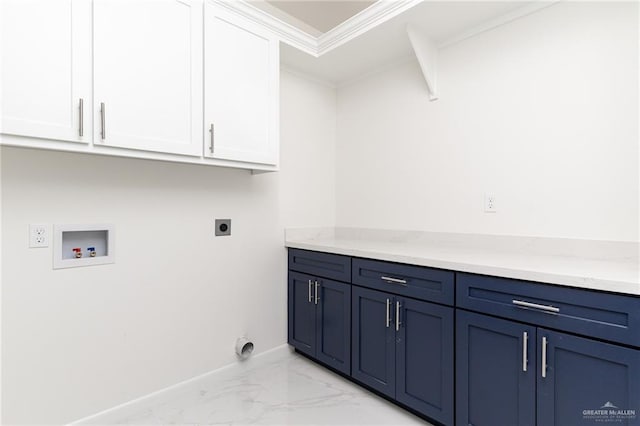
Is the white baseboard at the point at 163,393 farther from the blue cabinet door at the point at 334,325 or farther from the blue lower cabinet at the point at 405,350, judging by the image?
the blue lower cabinet at the point at 405,350

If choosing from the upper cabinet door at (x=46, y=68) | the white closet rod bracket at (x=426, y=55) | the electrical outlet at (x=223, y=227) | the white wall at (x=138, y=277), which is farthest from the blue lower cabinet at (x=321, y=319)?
the upper cabinet door at (x=46, y=68)

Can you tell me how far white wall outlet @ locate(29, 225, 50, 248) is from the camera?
5.02 ft

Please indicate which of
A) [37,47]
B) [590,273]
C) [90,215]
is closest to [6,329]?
[90,215]

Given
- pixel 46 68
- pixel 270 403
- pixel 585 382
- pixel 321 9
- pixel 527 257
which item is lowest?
pixel 270 403

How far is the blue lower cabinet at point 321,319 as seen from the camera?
2115 millimetres

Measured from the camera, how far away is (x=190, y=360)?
2.07 m

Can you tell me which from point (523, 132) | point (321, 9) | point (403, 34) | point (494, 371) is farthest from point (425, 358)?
point (321, 9)

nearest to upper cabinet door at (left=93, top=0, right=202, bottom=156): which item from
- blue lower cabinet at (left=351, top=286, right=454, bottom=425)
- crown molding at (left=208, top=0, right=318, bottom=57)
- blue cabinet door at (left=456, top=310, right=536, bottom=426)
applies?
crown molding at (left=208, top=0, right=318, bottom=57)

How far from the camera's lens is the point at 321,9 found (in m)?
2.47

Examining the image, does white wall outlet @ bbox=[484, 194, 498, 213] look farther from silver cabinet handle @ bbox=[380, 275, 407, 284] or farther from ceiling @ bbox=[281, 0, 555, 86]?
ceiling @ bbox=[281, 0, 555, 86]

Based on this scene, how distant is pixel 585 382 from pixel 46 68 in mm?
2404

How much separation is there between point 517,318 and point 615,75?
127 centimetres

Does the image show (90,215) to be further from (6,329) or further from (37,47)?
(37,47)

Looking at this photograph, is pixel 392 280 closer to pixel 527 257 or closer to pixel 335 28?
pixel 527 257
